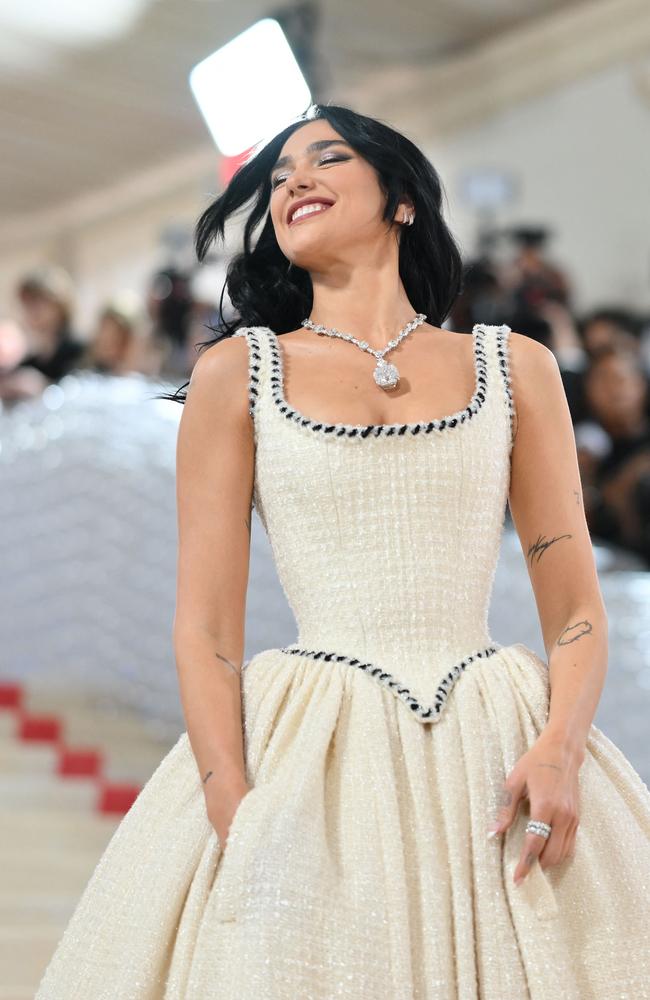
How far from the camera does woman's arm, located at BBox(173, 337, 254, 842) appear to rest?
4.87ft

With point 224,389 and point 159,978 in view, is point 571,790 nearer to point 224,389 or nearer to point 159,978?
point 159,978

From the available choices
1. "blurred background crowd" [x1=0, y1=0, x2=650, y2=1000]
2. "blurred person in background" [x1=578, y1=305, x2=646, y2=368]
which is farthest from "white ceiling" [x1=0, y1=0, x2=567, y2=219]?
"blurred person in background" [x1=578, y1=305, x2=646, y2=368]

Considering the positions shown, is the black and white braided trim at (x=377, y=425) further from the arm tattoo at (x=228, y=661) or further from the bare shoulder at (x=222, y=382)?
the arm tattoo at (x=228, y=661)

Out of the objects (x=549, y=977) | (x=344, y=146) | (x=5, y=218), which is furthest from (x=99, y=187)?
(x=549, y=977)

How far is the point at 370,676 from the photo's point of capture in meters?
1.50

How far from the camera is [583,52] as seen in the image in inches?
268

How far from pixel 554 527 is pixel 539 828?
0.37 meters

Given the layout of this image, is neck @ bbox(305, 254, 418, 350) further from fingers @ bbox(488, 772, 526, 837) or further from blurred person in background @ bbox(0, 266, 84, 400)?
blurred person in background @ bbox(0, 266, 84, 400)

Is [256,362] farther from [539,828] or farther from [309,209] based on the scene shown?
[539,828]

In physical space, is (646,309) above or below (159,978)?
above

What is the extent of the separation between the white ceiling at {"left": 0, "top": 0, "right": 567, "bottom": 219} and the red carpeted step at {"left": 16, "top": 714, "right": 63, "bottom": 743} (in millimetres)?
3440

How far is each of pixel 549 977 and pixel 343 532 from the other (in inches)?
20.0

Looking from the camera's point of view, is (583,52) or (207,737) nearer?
(207,737)

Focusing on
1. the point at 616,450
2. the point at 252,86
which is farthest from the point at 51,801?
the point at 252,86
